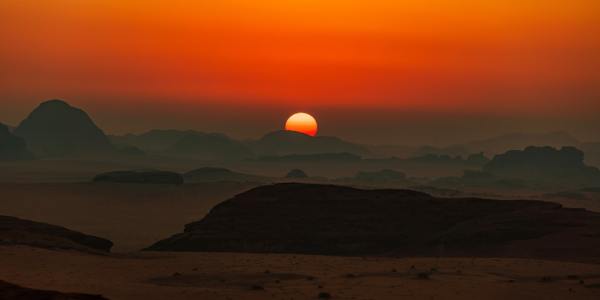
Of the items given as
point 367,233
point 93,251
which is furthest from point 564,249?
point 93,251

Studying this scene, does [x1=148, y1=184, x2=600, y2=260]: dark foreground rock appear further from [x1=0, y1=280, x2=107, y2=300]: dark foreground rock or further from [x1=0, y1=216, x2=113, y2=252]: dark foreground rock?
[x1=0, y1=280, x2=107, y2=300]: dark foreground rock

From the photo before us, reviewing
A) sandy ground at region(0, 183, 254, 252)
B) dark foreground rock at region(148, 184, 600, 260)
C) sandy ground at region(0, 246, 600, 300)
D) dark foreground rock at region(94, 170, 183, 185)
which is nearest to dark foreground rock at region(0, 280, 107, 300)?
sandy ground at region(0, 246, 600, 300)

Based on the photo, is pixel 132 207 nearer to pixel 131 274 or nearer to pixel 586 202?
pixel 131 274

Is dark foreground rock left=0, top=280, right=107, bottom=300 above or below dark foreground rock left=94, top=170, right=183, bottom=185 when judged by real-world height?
below

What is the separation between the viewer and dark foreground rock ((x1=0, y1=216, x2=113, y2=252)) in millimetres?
58344

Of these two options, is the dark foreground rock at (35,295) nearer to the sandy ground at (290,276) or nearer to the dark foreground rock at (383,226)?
the sandy ground at (290,276)

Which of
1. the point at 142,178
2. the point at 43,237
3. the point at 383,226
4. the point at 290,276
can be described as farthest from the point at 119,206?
the point at 290,276

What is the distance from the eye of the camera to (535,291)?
4297 cm

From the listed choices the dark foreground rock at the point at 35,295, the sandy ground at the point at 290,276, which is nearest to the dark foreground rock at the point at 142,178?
the sandy ground at the point at 290,276

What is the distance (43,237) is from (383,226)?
104 feet

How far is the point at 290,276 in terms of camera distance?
4828 cm

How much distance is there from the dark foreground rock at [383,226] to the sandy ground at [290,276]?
9.85 metres

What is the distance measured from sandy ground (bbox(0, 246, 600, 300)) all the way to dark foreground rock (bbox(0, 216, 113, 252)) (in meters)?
3.00

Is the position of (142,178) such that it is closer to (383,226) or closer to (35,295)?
(383,226)
